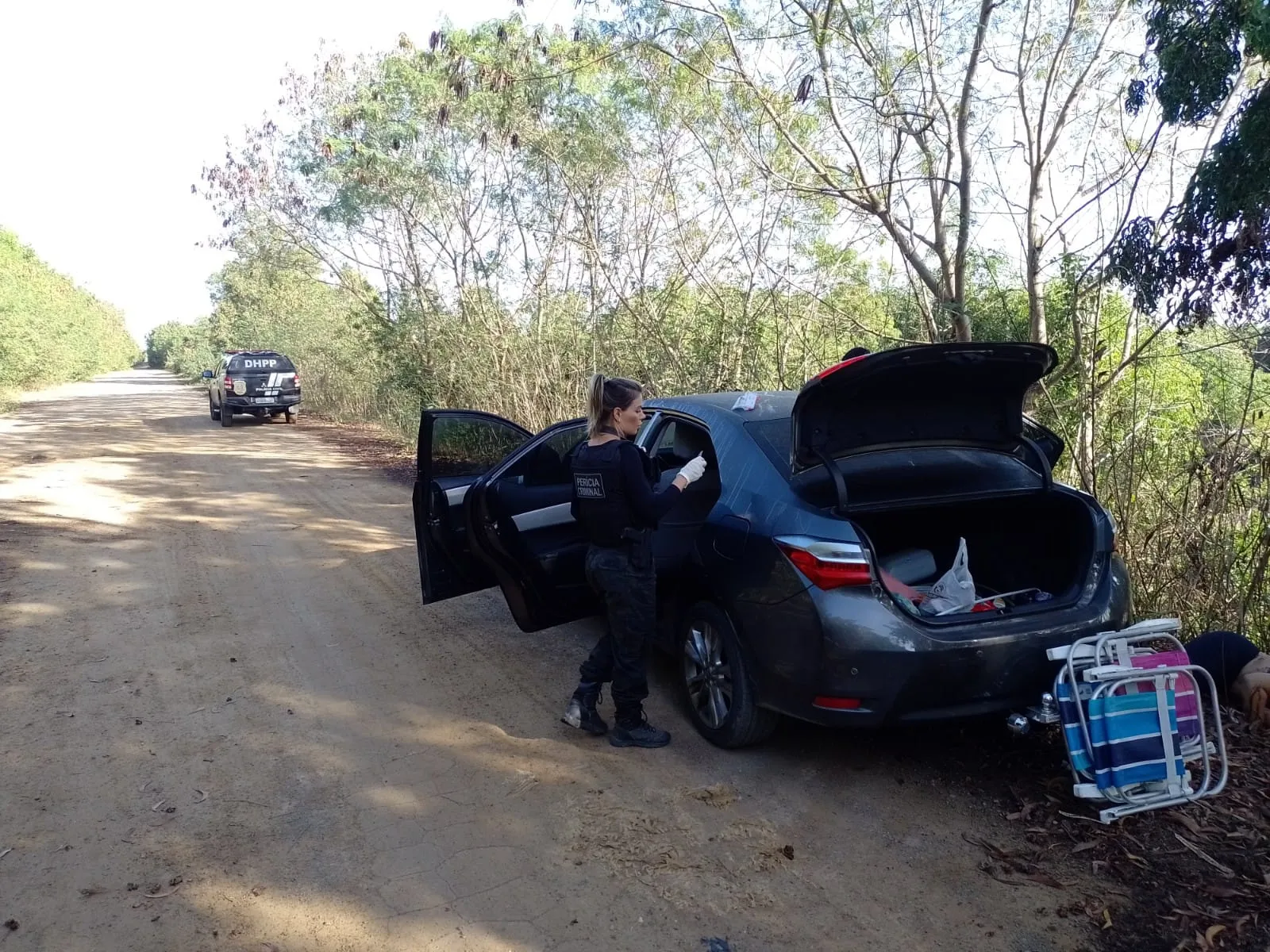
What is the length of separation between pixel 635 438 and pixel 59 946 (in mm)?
3238

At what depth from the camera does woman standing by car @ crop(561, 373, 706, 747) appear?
382 cm

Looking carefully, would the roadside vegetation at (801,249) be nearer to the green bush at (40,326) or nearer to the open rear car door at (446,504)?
the open rear car door at (446,504)

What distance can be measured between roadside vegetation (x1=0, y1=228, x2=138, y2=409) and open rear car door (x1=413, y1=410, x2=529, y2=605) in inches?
1185

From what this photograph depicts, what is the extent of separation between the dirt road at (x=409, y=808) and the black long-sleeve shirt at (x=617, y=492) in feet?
3.57

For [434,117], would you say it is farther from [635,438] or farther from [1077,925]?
[1077,925]

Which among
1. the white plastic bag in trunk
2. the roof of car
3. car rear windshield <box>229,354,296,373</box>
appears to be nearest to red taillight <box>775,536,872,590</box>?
the white plastic bag in trunk

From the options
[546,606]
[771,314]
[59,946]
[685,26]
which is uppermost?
[685,26]

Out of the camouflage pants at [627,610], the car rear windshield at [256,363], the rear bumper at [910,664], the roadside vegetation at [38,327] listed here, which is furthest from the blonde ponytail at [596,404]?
the roadside vegetation at [38,327]

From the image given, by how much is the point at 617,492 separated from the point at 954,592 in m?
1.55

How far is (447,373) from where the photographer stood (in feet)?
52.7

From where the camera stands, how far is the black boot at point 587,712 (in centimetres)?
426

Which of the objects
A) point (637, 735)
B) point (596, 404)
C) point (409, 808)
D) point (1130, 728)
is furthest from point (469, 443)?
point (1130, 728)

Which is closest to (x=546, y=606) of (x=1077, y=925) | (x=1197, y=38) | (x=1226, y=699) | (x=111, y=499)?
(x=1077, y=925)

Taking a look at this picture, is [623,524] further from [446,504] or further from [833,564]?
[446,504]
